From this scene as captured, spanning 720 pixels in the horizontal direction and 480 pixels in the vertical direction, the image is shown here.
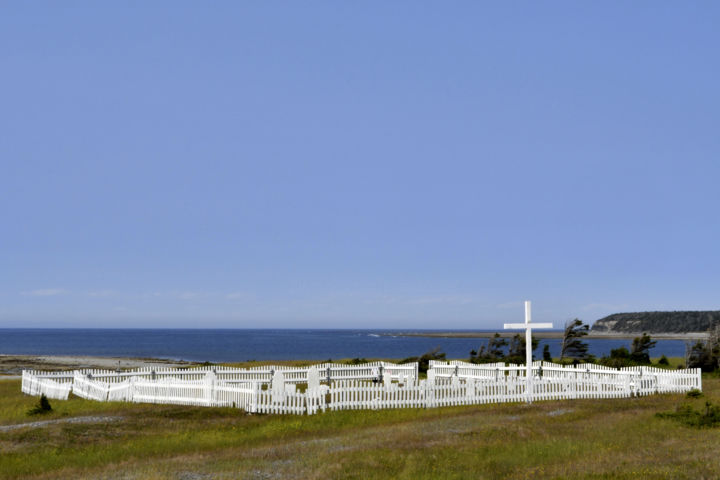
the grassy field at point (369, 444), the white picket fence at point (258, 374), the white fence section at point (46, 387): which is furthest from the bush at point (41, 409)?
the white picket fence at point (258, 374)

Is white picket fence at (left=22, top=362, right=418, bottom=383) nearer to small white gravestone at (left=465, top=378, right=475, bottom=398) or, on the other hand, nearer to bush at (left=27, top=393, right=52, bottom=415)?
small white gravestone at (left=465, top=378, right=475, bottom=398)

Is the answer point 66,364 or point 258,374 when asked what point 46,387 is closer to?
point 258,374

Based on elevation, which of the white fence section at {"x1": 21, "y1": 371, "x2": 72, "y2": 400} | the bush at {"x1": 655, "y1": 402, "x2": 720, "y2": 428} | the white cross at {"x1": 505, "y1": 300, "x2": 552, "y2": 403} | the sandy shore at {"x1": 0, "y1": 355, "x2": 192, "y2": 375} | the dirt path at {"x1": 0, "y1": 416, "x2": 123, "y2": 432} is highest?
the white cross at {"x1": 505, "y1": 300, "x2": 552, "y2": 403}

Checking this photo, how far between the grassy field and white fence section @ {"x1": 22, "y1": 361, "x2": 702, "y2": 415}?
0.83m

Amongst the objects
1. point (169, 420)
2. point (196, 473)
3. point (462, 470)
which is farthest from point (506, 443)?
point (169, 420)

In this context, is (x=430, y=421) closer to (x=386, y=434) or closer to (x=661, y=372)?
(x=386, y=434)

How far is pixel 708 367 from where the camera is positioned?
40.0 m

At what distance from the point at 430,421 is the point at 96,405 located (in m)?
11.3

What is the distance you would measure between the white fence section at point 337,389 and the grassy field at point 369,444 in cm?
83

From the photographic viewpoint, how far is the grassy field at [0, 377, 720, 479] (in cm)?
1134

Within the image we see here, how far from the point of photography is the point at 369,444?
1377 cm

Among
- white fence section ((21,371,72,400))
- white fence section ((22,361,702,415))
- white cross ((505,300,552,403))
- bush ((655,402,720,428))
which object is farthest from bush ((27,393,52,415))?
bush ((655,402,720,428))

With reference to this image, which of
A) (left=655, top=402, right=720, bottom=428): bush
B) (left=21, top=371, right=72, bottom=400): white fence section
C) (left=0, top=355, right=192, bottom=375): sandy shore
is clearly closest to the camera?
(left=655, top=402, right=720, bottom=428): bush

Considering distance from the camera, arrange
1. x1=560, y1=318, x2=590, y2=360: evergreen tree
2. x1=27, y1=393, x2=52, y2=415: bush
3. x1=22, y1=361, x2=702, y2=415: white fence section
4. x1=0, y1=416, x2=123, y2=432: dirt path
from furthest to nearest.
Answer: x1=560, y1=318, x2=590, y2=360: evergreen tree < x1=22, y1=361, x2=702, y2=415: white fence section < x1=27, y1=393, x2=52, y2=415: bush < x1=0, y1=416, x2=123, y2=432: dirt path
